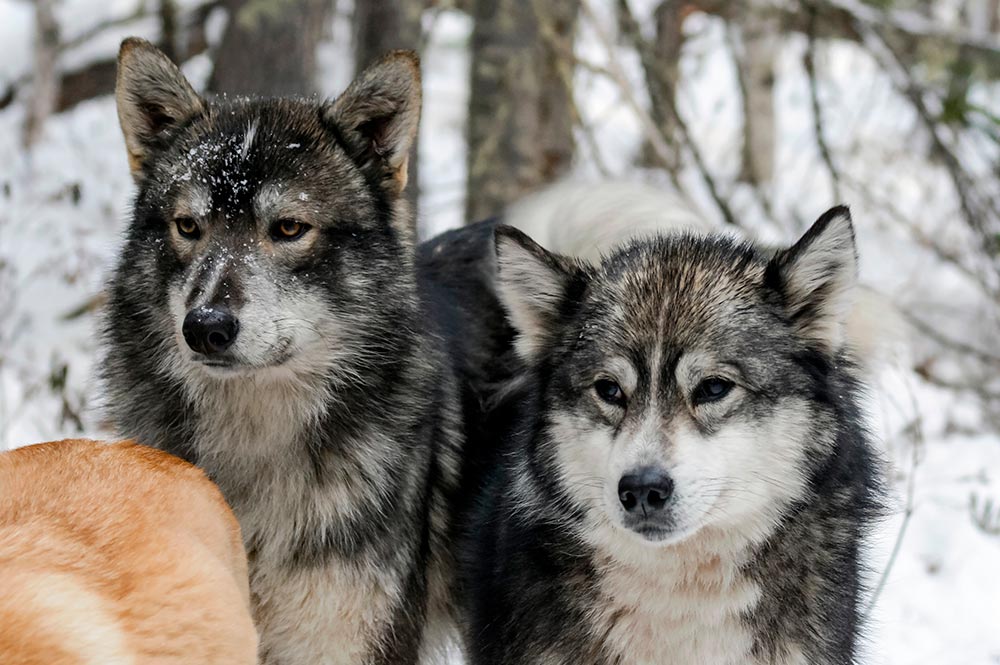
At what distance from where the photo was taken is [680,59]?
499 inches

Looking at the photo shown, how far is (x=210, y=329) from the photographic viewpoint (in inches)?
135

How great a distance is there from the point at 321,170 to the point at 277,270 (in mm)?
434

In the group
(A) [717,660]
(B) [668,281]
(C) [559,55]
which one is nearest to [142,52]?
(B) [668,281]

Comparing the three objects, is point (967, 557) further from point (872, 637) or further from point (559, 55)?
point (559, 55)

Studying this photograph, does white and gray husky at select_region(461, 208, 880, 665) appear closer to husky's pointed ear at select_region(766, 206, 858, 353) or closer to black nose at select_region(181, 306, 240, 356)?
husky's pointed ear at select_region(766, 206, 858, 353)

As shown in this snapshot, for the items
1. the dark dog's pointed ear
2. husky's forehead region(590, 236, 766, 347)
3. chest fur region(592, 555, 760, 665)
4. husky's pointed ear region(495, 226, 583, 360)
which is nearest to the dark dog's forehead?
husky's forehead region(590, 236, 766, 347)

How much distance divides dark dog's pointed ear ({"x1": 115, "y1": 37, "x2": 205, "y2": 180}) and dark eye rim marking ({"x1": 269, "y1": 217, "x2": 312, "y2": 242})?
2.02 feet

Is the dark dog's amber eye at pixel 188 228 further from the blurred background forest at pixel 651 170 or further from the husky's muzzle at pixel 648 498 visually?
→ the husky's muzzle at pixel 648 498

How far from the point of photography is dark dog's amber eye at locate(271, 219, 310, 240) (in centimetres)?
374

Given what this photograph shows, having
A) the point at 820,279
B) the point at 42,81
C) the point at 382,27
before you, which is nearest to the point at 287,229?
the point at 820,279

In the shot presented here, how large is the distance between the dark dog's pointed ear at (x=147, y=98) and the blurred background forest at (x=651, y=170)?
1.28 ft

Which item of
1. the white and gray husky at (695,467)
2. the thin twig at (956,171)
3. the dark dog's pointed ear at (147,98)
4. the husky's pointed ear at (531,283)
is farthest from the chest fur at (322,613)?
the thin twig at (956,171)

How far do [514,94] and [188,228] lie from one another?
4.26 metres

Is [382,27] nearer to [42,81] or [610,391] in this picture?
[610,391]
